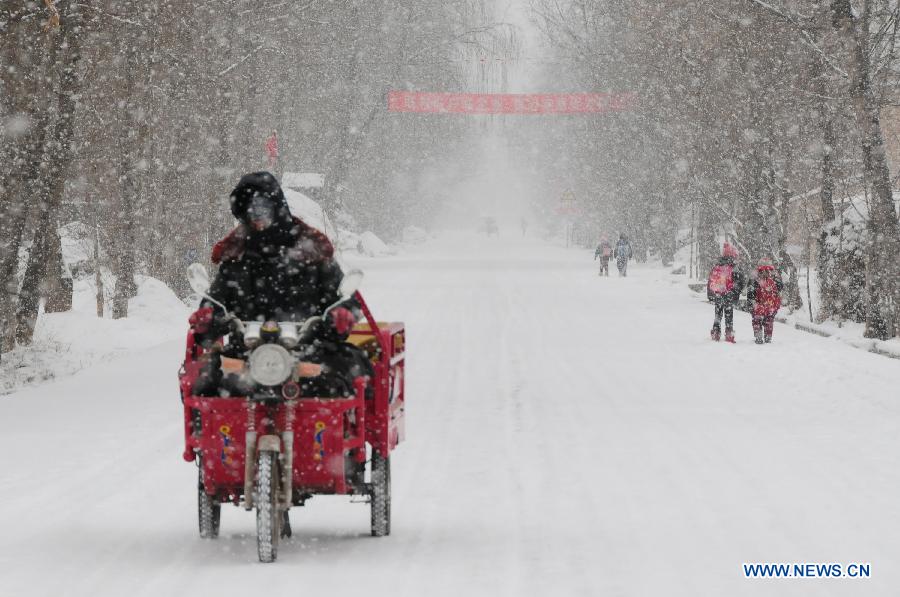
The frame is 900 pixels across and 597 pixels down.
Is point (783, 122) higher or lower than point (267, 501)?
higher

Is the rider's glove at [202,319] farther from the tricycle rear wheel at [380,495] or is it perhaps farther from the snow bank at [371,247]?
the snow bank at [371,247]

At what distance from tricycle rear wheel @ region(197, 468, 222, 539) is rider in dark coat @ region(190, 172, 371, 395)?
711mm

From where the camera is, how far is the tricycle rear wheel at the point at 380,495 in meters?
7.38

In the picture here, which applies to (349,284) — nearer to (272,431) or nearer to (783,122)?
(272,431)

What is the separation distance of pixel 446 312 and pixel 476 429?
15.0m

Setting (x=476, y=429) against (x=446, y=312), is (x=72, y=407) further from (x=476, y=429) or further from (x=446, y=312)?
(x=446, y=312)

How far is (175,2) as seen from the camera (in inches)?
968

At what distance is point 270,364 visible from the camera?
6508 millimetres

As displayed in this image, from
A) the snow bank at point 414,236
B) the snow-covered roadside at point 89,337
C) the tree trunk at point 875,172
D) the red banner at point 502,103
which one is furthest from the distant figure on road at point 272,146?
the snow bank at point 414,236

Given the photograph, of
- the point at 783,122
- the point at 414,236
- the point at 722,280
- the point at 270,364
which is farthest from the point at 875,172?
the point at 414,236

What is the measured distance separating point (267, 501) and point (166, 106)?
22.5 metres

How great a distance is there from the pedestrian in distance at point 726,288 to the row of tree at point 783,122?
219cm

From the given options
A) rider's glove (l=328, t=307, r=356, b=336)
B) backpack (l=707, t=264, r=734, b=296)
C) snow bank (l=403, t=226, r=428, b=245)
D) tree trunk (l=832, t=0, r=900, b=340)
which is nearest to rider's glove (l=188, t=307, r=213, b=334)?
rider's glove (l=328, t=307, r=356, b=336)

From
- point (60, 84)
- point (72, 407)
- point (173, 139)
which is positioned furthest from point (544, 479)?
point (173, 139)
